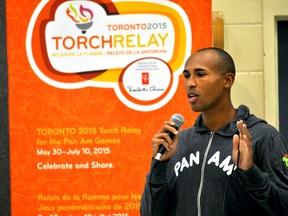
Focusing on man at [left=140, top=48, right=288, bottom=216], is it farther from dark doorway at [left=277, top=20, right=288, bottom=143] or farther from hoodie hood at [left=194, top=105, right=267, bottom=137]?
dark doorway at [left=277, top=20, right=288, bottom=143]

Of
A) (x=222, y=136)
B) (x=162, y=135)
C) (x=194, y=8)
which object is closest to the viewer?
(x=162, y=135)

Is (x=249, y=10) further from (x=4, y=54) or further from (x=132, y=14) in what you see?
(x=4, y=54)

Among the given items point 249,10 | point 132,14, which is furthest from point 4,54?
point 249,10

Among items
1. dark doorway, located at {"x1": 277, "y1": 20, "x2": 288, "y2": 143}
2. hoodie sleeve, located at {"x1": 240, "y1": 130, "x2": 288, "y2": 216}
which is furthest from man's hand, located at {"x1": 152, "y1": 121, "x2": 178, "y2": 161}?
dark doorway, located at {"x1": 277, "y1": 20, "x2": 288, "y2": 143}

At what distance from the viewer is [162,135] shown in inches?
70.4

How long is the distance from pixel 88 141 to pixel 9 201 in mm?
568

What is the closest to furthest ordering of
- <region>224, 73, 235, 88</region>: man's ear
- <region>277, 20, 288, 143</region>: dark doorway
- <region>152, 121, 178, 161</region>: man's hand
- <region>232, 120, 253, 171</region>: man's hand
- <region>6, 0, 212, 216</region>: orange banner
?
<region>232, 120, 253, 171</region>: man's hand
<region>152, 121, 178, 161</region>: man's hand
<region>224, 73, 235, 88</region>: man's ear
<region>6, 0, 212, 216</region>: orange banner
<region>277, 20, 288, 143</region>: dark doorway

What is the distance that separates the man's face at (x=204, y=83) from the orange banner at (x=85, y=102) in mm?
1005

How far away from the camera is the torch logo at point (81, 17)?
295 centimetres

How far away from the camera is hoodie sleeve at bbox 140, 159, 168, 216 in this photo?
72.6 inches

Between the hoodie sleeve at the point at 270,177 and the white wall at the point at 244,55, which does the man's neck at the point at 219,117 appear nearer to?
the hoodie sleeve at the point at 270,177

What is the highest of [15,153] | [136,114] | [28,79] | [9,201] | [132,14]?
[132,14]

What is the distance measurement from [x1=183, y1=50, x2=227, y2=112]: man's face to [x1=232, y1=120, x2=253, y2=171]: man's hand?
23 centimetres

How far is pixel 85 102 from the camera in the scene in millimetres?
2971
